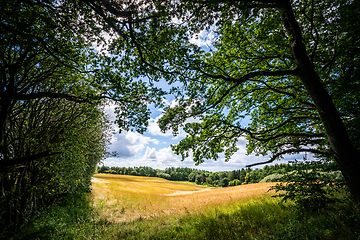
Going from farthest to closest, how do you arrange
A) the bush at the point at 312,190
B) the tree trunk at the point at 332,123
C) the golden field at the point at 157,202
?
the golden field at the point at 157,202 → the bush at the point at 312,190 → the tree trunk at the point at 332,123

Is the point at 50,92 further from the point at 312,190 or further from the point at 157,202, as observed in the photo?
the point at 157,202

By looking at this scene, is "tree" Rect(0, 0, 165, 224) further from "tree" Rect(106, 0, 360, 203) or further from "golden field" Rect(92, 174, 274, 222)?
"golden field" Rect(92, 174, 274, 222)

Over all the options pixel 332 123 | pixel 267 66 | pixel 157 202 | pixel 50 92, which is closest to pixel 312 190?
pixel 332 123

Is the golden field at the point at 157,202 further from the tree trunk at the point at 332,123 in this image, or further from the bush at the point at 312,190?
the tree trunk at the point at 332,123

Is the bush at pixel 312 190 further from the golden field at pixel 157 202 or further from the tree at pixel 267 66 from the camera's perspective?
the golden field at pixel 157 202

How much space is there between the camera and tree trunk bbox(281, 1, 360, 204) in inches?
154

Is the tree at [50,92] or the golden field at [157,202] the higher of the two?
the tree at [50,92]

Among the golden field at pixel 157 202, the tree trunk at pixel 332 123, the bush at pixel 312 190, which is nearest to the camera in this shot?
the tree trunk at pixel 332 123

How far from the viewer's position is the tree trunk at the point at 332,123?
3.91 m

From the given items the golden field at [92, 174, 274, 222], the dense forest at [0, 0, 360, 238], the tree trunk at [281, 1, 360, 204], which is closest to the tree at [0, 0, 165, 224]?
the dense forest at [0, 0, 360, 238]

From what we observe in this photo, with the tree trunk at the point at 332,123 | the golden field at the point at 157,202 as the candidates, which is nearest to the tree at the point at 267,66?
the tree trunk at the point at 332,123

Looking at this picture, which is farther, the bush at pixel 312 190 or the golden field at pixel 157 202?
the golden field at pixel 157 202

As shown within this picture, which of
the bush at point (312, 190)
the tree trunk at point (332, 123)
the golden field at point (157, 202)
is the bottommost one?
the golden field at point (157, 202)

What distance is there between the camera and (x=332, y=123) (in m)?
4.19
